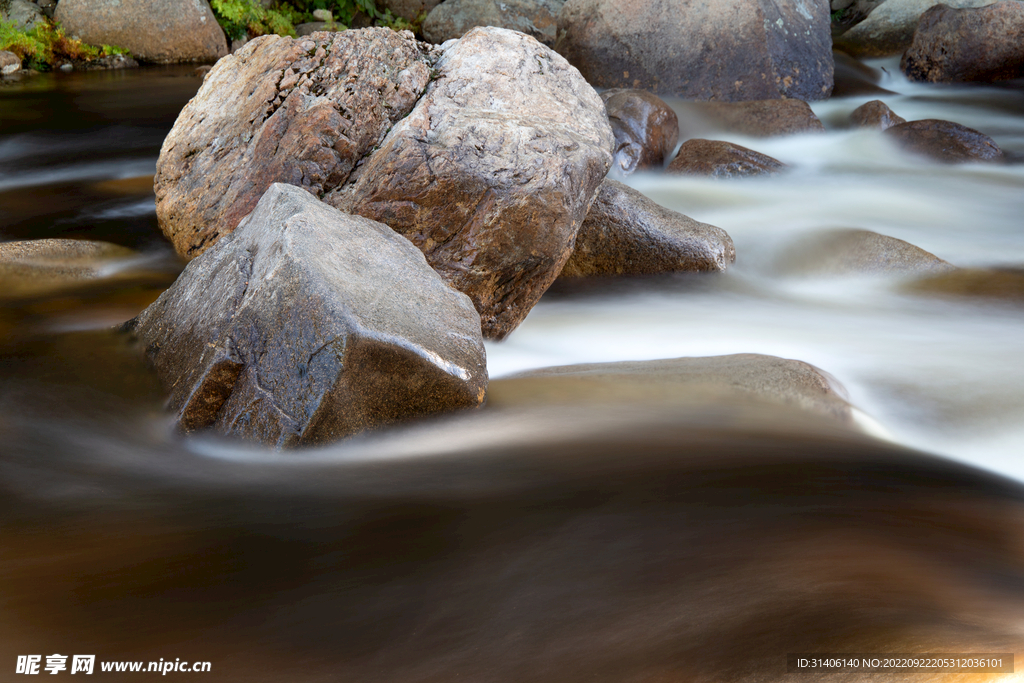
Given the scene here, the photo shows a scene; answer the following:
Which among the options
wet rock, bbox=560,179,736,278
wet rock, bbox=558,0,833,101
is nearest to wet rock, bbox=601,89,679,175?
wet rock, bbox=558,0,833,101

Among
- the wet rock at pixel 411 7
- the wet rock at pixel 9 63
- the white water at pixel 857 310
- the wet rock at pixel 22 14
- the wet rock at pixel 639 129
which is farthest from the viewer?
the wet rock at pixel 411 7

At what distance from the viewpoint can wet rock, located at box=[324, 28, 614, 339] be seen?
389 centimetres

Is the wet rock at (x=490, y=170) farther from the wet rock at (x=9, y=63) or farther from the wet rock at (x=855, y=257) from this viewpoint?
the wet rock at (x=9, y=63)

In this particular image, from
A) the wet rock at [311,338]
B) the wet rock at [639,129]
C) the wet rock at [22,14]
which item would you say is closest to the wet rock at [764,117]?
the wet rock at [639,129]

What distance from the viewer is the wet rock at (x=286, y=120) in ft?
13.4

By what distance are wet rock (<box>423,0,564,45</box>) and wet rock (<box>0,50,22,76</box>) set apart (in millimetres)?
7672

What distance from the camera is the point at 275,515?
8.15 feet

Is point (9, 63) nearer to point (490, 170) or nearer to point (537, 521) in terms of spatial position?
→ point (490, 170)

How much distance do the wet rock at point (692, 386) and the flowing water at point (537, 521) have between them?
0.12 meters

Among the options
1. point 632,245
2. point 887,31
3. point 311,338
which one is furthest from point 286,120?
A: point 887,31

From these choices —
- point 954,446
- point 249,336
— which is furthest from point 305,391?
point 954,446

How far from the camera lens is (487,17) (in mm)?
16562

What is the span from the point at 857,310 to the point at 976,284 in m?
0.93

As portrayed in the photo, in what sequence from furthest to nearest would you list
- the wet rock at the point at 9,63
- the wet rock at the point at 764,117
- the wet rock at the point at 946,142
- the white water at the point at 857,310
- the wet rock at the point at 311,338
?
the wet rock at the point at 9,63 → the wet rock at the point at 764,117 → the wet rock at the point at 946,142 → the white water at the point at 857,310 → the wet rock at the point at 311,338
